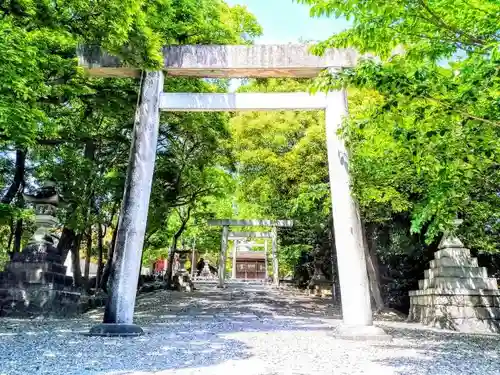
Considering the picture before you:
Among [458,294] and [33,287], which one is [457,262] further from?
[33,287]

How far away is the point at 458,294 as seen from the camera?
7398mm

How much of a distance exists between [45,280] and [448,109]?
8172 mm

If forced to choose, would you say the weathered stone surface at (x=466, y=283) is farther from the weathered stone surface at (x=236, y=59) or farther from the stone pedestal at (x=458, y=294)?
the weathered stone surface at (x=236, y=59)

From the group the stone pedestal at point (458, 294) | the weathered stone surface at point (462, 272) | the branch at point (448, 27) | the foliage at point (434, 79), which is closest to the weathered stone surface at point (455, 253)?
the stone pedestal at point (458, 294)

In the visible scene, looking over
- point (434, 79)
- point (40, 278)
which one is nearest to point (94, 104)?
point (40, 278)

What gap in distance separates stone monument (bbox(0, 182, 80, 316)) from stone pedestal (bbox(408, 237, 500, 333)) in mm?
7866

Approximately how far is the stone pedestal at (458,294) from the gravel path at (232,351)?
1202 millimetres

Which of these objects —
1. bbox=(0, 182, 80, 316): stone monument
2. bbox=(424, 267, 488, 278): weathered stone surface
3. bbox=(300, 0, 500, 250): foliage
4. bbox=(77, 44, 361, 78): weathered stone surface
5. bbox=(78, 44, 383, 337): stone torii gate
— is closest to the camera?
bbox=(300, 0, 500, 250): foliage

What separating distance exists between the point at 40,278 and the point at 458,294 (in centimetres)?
851

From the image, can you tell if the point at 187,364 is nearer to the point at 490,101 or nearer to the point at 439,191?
the point at 439,191

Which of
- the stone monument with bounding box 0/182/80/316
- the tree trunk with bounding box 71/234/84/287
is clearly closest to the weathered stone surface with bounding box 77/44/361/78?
the stone monument with bounding box 0/182/80/316

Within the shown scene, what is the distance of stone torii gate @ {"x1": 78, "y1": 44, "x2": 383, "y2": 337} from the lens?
5750mm

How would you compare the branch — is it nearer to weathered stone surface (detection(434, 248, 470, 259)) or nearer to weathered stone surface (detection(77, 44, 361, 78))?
weathered stone surface (detection(77, 44, 361, 78))

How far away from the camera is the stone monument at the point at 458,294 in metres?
7.26
